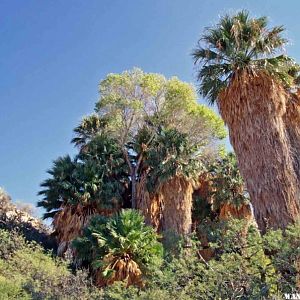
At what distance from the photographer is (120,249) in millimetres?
13867

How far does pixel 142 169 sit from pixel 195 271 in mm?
11261

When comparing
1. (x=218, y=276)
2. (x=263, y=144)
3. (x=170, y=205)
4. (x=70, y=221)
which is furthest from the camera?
(x=70, y=221)

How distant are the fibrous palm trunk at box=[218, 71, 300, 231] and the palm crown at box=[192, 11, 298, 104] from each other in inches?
13.7

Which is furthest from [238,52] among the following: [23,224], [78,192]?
[23,224]

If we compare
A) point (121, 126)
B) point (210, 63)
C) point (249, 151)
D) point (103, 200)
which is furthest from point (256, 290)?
A: point (121, 126)

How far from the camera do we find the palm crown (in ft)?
41.8

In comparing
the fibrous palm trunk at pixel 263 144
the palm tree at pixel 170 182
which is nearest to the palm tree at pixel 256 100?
the fibrous palm trunk at pixel 263 144

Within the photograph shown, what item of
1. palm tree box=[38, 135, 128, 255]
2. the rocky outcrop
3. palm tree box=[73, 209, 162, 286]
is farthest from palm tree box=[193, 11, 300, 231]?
the rocky outcrop

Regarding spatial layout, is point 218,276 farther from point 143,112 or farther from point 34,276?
point 143,112

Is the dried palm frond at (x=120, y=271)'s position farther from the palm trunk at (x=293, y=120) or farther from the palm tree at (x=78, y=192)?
the palm trunk at (x=293, y=120)

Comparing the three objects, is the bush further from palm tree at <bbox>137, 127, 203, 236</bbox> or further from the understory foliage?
palm tree at <bbox>137, 127, 203, 236</bbox>

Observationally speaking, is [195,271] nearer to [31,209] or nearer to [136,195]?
[136,195]

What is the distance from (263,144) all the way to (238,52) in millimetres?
Answer: 3104

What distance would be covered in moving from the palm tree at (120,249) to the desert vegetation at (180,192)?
0.04 meters
